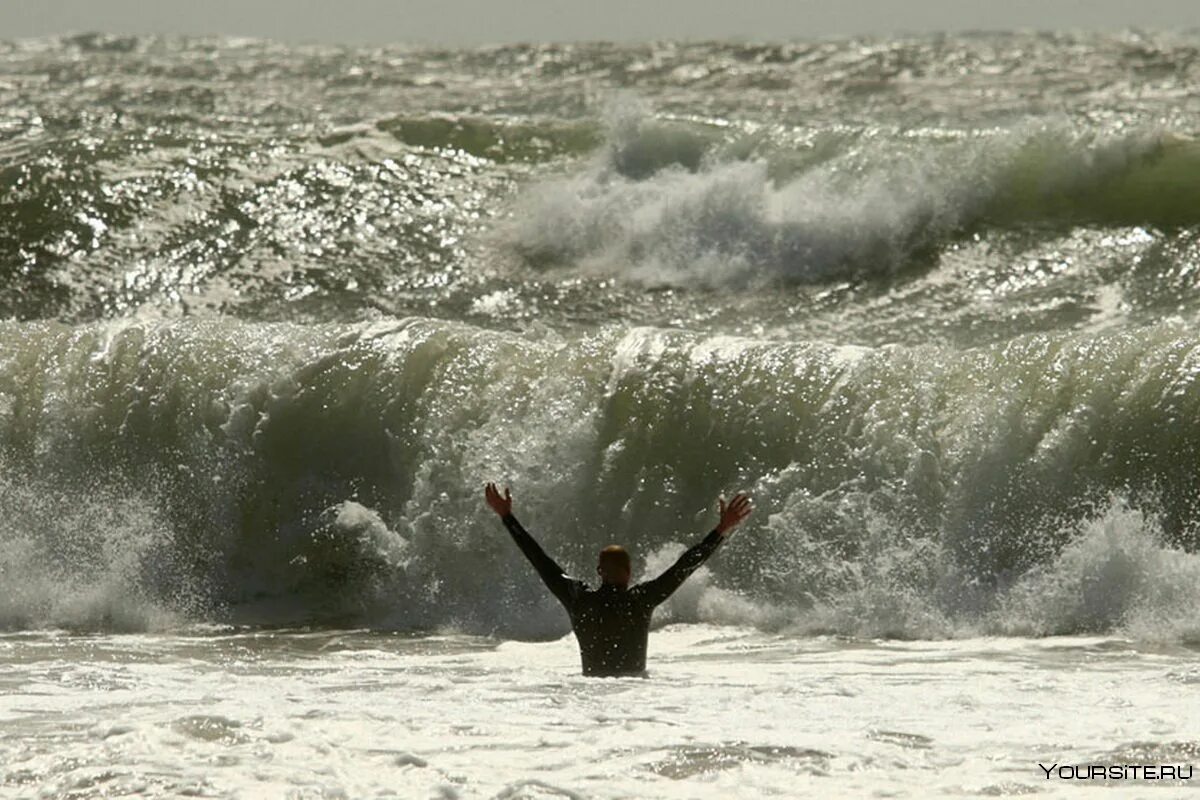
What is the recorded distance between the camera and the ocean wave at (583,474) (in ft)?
31.4

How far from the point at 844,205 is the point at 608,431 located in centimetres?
455

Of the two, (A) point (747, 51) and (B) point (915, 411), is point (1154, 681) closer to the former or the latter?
(B) point (915, 411)

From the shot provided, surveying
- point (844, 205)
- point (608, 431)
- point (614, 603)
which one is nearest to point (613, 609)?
point (614, 603)

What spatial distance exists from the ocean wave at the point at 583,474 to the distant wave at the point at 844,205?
321 cm

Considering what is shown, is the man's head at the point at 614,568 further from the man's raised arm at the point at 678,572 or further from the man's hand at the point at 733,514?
the man's hand at the point at 733,514

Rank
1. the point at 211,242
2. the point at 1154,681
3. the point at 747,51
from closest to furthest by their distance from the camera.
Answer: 1. the point at 1154,681
2. the point at 211,242
3. the point at 747,51

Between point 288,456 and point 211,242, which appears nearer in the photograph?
point 288,456

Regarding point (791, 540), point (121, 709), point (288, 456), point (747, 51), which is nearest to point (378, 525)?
point (288, 456)

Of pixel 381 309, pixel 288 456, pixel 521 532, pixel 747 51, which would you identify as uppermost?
pixel 747 51

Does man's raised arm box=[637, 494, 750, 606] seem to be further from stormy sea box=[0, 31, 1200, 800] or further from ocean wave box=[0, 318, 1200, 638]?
ocean wave box=[0, 318, 1200, 638]

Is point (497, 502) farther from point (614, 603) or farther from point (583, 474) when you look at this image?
point (583, 474)

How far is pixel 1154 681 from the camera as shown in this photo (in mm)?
7523

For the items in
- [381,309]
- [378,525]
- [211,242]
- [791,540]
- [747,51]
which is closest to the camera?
[791,540]

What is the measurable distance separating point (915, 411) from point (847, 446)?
39 centimetres
